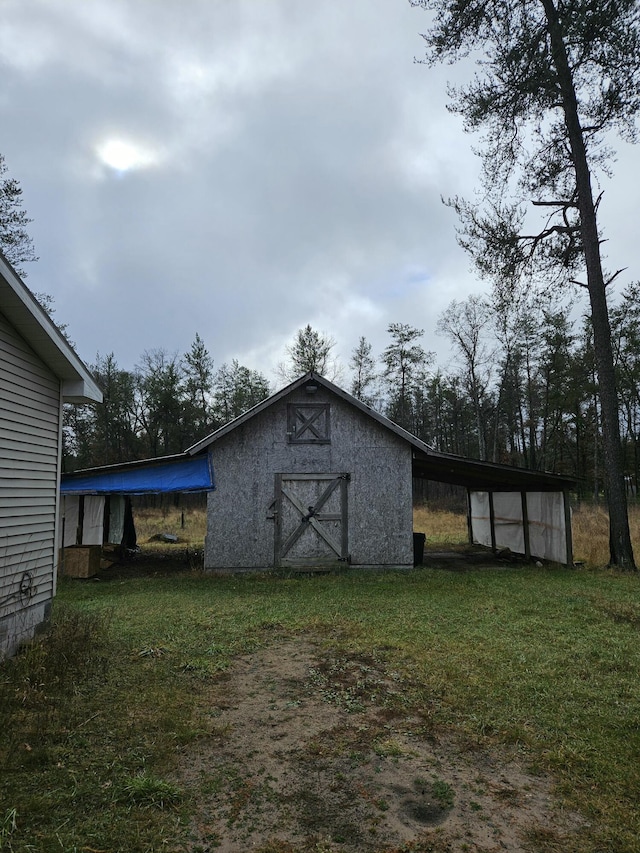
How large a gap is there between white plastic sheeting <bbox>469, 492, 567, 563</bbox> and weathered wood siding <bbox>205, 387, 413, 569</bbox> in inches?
153

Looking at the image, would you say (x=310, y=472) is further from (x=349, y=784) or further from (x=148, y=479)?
(x=349, y=784)

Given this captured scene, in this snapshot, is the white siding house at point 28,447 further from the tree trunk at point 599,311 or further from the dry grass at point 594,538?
the dry grass at point 594,538

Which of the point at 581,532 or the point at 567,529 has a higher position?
the point at 567,529

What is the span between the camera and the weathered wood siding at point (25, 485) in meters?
5.23

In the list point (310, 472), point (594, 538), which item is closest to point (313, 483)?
point (310, 472)

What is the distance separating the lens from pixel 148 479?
11.4m

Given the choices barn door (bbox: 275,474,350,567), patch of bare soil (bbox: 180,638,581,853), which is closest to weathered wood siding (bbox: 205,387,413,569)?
barn door (bbox: 275,474,350,567)

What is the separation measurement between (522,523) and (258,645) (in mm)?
10411

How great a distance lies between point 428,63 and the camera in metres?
12.9

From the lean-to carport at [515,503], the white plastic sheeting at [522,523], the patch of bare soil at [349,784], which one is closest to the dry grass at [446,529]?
the white plastic sheeting at [522,523]

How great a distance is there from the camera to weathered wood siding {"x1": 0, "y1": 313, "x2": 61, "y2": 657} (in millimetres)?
5230

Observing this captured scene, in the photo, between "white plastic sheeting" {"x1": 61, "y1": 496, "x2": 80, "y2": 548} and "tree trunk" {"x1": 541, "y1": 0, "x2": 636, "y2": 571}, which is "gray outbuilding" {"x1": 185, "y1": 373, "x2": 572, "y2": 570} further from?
"white plastic sheeting" {"x1": 61, "y1": 496, "x2": 80, "y2": 548}

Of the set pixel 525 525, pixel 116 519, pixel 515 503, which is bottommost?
pixel 525 525

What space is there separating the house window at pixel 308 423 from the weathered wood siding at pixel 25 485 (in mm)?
5988
